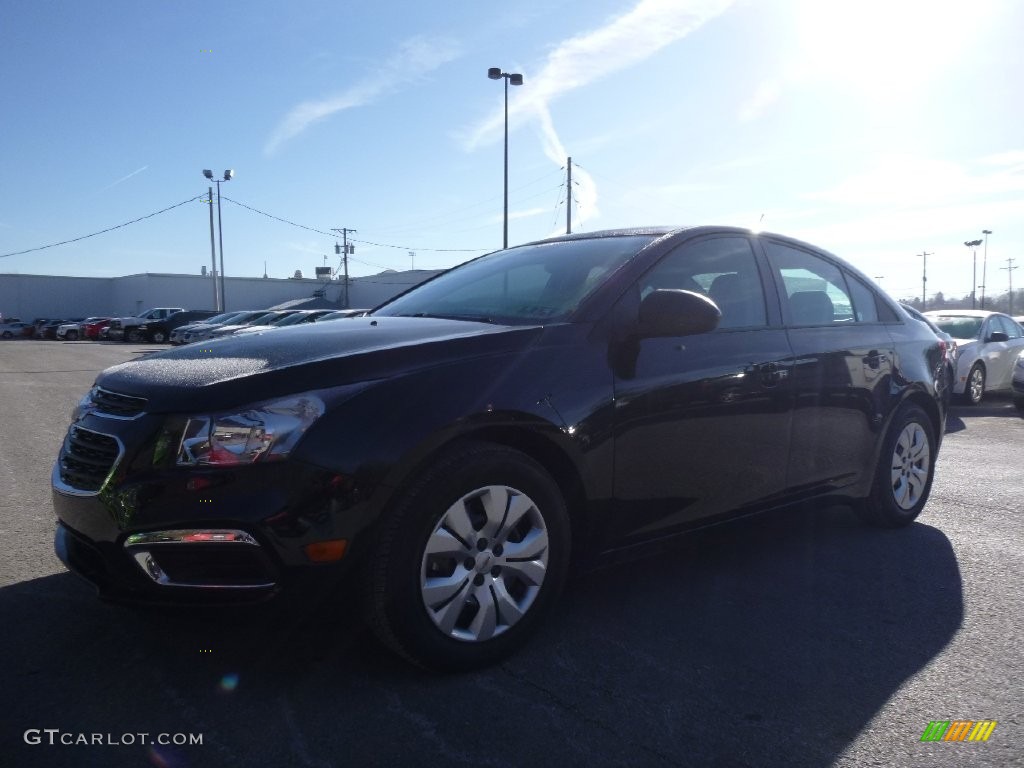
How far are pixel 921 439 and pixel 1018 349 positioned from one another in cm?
976

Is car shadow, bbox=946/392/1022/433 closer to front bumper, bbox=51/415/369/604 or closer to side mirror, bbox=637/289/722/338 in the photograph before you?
side mirror, bbox=637/289/722/338

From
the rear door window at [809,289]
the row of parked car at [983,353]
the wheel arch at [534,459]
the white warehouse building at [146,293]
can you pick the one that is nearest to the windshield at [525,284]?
the wheel arch at [534,459]

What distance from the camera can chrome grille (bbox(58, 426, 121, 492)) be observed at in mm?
2672

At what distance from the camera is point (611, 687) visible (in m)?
2.79

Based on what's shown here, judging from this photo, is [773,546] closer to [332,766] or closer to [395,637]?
[395,637]

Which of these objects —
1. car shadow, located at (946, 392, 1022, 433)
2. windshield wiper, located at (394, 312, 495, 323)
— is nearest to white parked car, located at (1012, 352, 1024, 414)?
car shadow, located at (946, 392, 1022, 433)

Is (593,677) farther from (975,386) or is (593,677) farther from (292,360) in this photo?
(975,386)

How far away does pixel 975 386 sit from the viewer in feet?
39.2

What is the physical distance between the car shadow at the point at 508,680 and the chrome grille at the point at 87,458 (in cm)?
46

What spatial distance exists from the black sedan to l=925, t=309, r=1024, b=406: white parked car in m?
8.85

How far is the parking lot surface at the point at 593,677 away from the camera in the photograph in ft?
7.93

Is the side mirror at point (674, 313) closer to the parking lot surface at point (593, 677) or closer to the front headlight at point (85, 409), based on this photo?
the parking lot surface at point (593, 677)

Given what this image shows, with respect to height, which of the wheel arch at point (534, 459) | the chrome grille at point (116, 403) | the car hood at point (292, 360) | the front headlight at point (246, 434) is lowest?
the wheel arch at point (534, 459)

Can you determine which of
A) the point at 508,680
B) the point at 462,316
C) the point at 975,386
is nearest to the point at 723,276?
the point at 462,316
